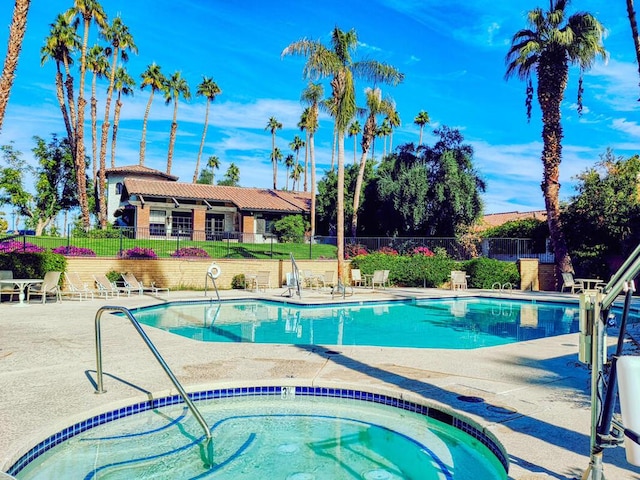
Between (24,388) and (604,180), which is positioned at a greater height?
(604,180)

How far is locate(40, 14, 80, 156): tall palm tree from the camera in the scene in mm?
30016

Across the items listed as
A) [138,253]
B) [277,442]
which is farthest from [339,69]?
[277,442]

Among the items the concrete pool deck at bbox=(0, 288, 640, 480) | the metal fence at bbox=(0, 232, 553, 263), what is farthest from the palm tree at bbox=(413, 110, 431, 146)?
the concrete pool deck at bbox=(0, 288, 640, 480)

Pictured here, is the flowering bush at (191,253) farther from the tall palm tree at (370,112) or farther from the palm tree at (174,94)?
the palm tree at (174,94)

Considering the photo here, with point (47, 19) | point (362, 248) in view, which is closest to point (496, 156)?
point (362, 248)

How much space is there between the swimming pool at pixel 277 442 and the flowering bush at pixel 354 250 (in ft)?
61.0

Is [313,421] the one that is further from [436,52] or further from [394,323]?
[436,52]

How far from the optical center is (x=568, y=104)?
1984 centimetres

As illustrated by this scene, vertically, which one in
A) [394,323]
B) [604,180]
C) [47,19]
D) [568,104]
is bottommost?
[394,323]

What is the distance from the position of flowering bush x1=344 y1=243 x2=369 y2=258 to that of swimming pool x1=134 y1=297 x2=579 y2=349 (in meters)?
7.04

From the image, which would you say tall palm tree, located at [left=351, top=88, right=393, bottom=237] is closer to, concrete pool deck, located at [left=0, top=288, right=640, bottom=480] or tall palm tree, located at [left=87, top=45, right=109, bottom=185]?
tall palm tree, located at [left=87, top=45, right=109, bottom=185]

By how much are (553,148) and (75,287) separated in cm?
1895

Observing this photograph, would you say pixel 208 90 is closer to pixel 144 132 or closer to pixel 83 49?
pixel 144 132

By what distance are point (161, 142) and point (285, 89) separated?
69.9 feet
